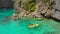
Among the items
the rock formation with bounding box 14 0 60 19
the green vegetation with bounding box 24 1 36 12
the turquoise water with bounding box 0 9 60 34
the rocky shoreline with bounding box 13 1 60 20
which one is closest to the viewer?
the turquoise water with bounding box 0 9 60 34

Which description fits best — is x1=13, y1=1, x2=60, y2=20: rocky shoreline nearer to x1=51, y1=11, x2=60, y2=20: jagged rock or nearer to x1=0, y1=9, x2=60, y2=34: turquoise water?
x1=51, y1=11, x2=60, y2=20: jagged rock

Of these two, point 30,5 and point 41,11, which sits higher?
point 30,5

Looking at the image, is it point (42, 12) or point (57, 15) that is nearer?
point (57, 15)

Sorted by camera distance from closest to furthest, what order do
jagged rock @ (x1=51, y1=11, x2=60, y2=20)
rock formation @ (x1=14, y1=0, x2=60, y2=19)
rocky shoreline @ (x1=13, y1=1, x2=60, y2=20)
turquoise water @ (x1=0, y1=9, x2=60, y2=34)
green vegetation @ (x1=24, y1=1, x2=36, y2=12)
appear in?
turquoise water @ (x1=0, y1=9, x2=60, y2=34), jagged rock @ (x1=51, y1=11, x2=60, y2=20), rocky shoreline @ (x1=13, y1=1, x2=60, y2=20), rock formation @ (x1=14, y1=0, x2=60, y2=19), green vegetation @ (x1=24, y1=1, x2=36, y2=12)

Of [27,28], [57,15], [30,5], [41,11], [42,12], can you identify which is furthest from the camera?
[30,5]

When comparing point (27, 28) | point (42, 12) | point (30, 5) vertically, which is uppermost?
point (30, 5)

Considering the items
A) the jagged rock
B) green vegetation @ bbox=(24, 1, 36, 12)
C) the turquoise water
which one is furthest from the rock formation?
the turquoise water

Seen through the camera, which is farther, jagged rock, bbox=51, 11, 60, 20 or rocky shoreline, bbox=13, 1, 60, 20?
rocky shoreline, bbox=13, 1, 60, 20

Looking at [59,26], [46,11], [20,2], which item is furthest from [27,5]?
[59,26]

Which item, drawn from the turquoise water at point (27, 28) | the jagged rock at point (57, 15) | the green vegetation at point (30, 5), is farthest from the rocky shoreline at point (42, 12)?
the turquoise water at point (27, 28)

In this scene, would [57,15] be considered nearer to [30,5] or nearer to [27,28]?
[27,28]

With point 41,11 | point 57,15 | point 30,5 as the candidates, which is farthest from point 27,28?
point 30,5
